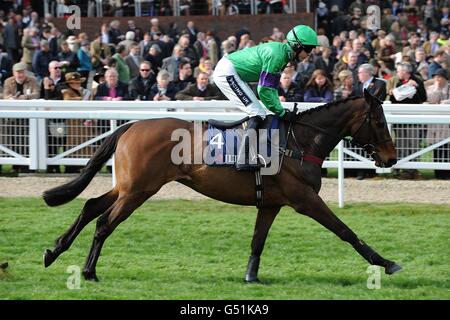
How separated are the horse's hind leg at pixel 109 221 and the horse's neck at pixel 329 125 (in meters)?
1.36

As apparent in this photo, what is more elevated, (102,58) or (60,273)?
(102,58)

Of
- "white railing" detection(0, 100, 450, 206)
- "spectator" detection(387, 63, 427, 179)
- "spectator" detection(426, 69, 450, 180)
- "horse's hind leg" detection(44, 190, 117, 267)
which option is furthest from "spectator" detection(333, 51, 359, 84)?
"horse's hind leg" detection(44, 190, 117, 267)

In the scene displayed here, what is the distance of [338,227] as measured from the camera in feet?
26.3

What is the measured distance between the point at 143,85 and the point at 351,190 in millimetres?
3798

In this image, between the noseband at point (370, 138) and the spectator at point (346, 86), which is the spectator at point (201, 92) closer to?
the spectator at point (346, 86)

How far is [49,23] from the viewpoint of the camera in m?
22.6

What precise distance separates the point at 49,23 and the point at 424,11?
7.87 meters

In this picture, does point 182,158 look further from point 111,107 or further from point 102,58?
point 102,58

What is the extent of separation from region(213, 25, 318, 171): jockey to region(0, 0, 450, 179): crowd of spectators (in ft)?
2.51

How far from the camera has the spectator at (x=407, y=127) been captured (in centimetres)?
1195

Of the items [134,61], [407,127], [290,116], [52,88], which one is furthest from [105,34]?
[290,116]

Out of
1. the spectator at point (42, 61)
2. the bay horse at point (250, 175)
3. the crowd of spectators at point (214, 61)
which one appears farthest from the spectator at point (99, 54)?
the bay horse at point (250, 175)

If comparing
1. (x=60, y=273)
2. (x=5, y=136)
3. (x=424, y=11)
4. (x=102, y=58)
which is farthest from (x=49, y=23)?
(x=60, y=273)

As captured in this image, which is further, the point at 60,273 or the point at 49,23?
the point at 49,23
